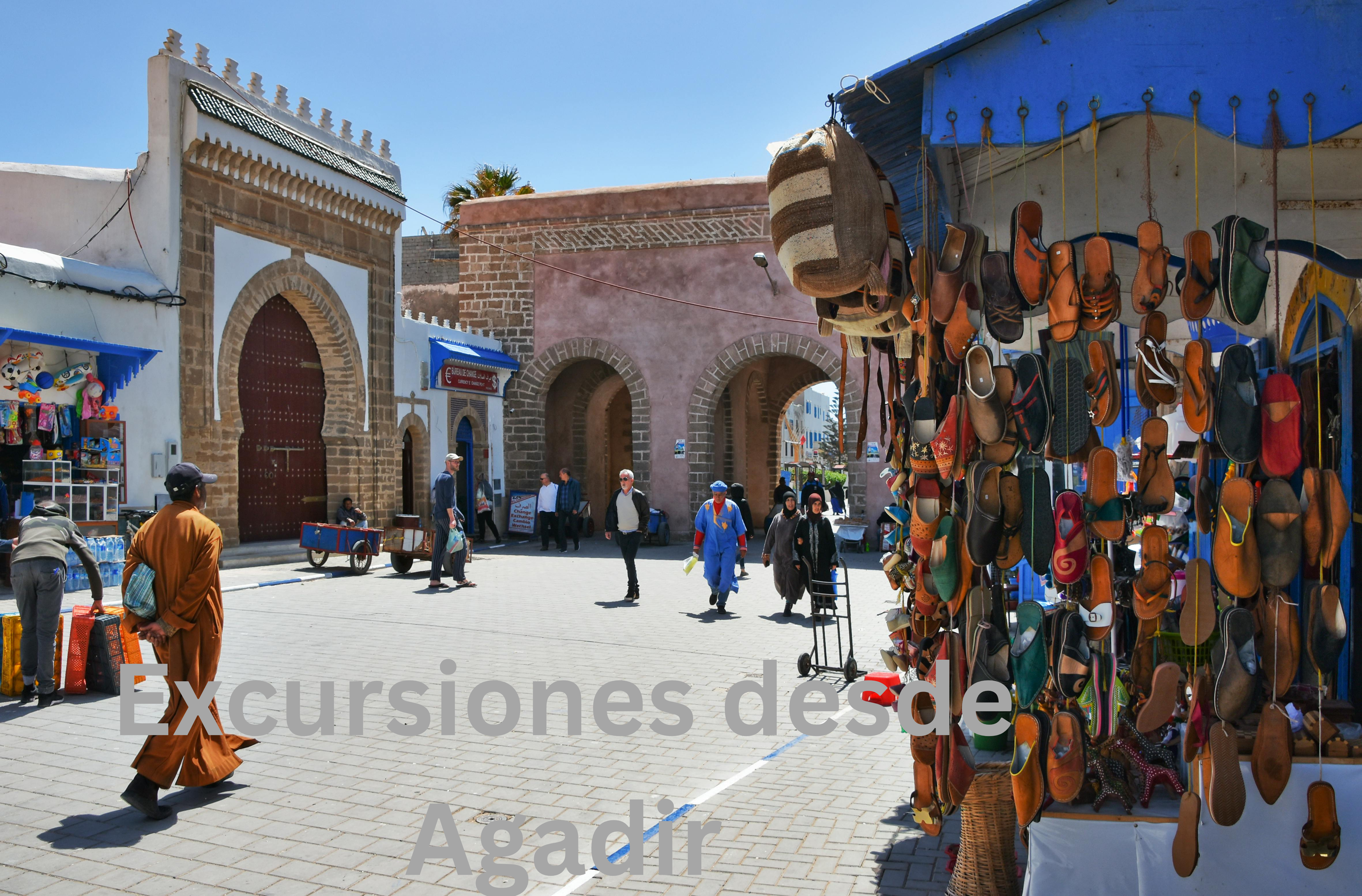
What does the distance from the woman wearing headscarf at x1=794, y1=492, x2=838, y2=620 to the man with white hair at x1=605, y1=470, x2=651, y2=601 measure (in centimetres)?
334

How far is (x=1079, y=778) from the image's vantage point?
2789 mm

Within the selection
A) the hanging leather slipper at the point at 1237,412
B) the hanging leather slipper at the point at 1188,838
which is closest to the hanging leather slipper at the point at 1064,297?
the hanging leather slipper at the point at 1237,412

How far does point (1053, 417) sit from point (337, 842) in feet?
10.6

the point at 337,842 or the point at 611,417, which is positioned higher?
the point at 611,417

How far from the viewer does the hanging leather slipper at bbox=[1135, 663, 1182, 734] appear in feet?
8.83

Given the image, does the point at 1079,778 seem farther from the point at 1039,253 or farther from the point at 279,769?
the point at 279,769

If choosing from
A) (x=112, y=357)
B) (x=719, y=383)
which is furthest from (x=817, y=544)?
(x=719, y=383)

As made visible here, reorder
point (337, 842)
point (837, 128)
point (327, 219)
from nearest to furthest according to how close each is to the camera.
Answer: point (837, 128)
point (337, 842)
point (327, 219)

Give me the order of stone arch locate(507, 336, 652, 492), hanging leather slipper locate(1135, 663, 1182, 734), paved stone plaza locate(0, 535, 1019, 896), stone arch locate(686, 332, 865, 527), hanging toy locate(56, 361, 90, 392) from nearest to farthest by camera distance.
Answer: hanging leather slipper locate(1135, 663, 1182, 734) < paved stone plaza locate(0, 535, 1019, 896) < hanging toy locate(56, 361, 90, 392) < stone arch locate(686, 332, 865, 527) < stone arch locate(507, 336, 652, 492)

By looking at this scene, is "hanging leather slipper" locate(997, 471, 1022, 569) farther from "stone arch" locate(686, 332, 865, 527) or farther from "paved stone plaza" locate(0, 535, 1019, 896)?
"stone arch" locate(686, 332, 865, 527)

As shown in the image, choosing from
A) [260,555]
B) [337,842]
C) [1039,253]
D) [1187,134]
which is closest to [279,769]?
[337,842]

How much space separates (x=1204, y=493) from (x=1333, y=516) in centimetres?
30

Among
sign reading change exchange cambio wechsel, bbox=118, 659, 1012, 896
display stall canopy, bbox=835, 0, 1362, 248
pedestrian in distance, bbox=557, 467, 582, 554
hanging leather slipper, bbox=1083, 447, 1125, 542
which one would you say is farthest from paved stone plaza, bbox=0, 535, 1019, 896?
pedestrian in distance, bbox=557, 467, 582, 554

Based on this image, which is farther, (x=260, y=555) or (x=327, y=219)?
(x=327, y=219)
